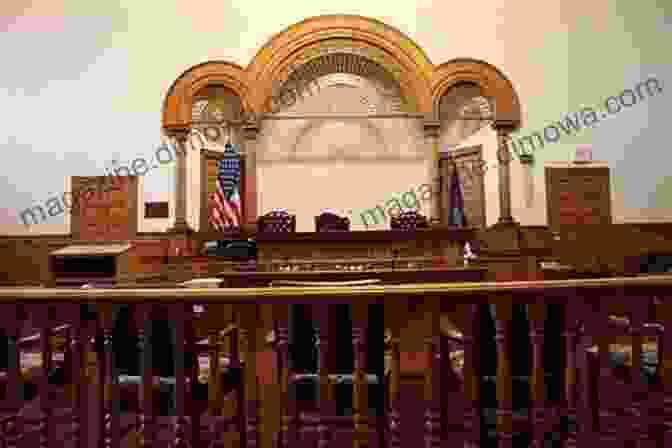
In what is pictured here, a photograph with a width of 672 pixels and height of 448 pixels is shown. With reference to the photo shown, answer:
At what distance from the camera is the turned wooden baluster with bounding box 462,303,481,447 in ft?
5.63

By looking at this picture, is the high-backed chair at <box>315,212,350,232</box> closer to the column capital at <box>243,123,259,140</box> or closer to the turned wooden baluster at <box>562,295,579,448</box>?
the column capital at <box>243,123,259,140</box>

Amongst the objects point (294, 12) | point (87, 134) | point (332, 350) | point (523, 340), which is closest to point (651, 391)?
point (523, 340)

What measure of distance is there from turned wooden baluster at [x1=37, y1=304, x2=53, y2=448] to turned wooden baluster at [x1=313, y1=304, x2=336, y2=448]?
3.13ft

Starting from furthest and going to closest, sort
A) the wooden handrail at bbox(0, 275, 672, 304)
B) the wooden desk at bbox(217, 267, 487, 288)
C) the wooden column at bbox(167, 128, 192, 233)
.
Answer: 1. the wooden column at bbox(167, 128, 192, 233)
2. the wooden desk at bbox(217, 267, 487, 288)
3. the wooden handrail at bbox(0, 275, 672, 304)

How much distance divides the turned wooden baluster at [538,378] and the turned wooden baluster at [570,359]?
9 cm

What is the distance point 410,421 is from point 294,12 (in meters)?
7.57

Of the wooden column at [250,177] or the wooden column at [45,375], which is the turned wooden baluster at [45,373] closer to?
the wooden column at [45,375]

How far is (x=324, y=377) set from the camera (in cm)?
170

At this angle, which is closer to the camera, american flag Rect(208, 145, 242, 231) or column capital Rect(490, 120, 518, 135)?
american flag Rect(208, 145, 242, 231)

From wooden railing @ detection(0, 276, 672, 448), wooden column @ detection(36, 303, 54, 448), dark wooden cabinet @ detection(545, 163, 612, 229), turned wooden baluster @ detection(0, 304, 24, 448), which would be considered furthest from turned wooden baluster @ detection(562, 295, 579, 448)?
dark wooden cabinet @ detection(545, 163, 612, 229)

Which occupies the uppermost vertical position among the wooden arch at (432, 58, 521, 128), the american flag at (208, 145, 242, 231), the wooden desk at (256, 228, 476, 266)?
the wooden arch at (432, 58, 521, 128)

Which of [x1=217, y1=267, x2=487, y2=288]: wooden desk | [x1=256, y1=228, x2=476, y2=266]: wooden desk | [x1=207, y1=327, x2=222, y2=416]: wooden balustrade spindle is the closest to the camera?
[x1=207, y1=327, x2=222, y2=416]: wooden balustrade spindle

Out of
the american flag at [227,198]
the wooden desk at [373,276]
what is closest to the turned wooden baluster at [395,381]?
the wooden desk at [373,276]

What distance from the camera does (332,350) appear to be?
205 cm
